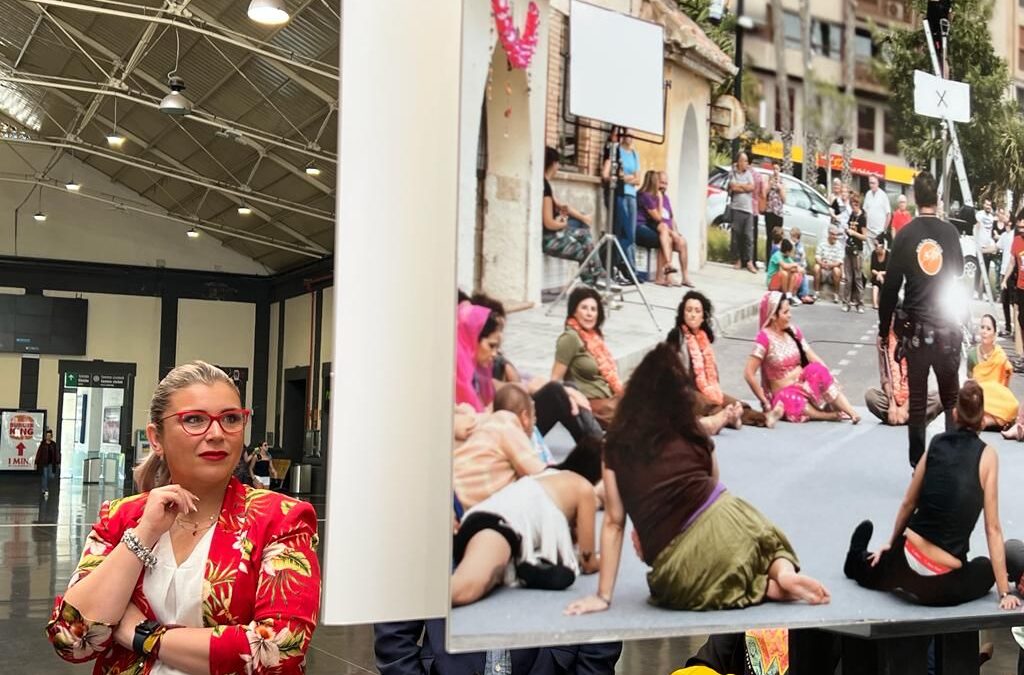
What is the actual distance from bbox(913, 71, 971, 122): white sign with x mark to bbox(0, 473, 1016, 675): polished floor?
4336 millimetres

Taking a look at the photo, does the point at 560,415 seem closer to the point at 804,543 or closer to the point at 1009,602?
the point at 804,543

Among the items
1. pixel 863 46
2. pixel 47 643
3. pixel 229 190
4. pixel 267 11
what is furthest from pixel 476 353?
pixel 229 190

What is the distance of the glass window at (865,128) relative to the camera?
2182 millimetres

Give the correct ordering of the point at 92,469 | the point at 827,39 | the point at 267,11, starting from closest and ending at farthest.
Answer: the point at 827,39 < the point at 267,11 < the point at 92,469

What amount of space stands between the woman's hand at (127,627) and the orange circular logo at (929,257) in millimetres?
1598

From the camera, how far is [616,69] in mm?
1772

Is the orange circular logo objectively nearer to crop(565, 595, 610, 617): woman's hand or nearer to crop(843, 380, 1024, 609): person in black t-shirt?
crop(843, 380, 1024, 609): person in black t-shirt

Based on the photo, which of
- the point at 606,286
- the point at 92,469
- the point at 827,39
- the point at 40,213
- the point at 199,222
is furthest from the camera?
the point at 40,213

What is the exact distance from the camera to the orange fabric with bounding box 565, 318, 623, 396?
5.60 ft

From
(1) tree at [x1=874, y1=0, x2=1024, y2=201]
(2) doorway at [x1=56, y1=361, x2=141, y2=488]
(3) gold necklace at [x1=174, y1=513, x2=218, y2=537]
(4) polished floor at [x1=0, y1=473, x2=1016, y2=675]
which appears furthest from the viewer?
(2) doorway at [x1=56, y1=361, x2=141, y2=488]

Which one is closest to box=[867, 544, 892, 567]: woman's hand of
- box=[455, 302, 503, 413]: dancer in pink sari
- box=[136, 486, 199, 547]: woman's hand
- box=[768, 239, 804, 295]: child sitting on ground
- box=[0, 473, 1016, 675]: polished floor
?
box=[768, 239, 804, 295]: child sitting on ground

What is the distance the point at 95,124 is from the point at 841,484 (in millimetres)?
22887

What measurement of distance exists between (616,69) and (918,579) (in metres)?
1.12

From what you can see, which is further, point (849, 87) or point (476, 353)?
point (849, 87)
